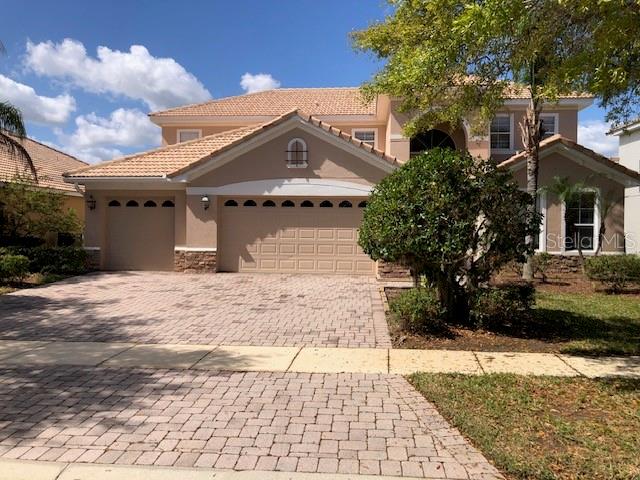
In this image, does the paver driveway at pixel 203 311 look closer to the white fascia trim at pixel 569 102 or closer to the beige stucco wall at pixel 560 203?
the beige stucco wall at pixel 560 203

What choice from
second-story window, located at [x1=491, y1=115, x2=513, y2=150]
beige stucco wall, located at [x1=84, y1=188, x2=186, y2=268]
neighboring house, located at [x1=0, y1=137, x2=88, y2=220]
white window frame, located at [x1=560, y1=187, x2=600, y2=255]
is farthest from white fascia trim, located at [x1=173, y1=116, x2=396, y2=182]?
second-story window, located at [x1=491, y1=115, x2=513, y2=150]

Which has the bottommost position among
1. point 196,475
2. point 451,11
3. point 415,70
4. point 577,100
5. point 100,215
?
point 196,475

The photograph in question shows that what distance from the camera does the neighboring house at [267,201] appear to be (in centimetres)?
1616

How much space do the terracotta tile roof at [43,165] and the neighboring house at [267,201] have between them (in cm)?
456

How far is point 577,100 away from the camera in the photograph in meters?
20.5

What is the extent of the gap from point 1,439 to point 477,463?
4.10 meters

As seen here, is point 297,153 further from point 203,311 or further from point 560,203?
point 560,203

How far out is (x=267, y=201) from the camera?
16641 mm

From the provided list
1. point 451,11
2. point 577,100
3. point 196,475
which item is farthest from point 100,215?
point 577,100

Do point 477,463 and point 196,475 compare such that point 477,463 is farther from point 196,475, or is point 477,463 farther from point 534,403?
point 196,475

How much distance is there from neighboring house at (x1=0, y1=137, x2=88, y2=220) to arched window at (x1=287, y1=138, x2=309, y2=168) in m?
8.78

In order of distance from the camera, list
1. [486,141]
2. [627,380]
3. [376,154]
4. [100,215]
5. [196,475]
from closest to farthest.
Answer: [196,475], [627,380], [376,154], [100,215], [486,141]

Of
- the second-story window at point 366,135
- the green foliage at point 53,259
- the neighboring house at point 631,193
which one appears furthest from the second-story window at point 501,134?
the green foliage at point 53,259

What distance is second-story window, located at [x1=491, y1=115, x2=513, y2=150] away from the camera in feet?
68.3
